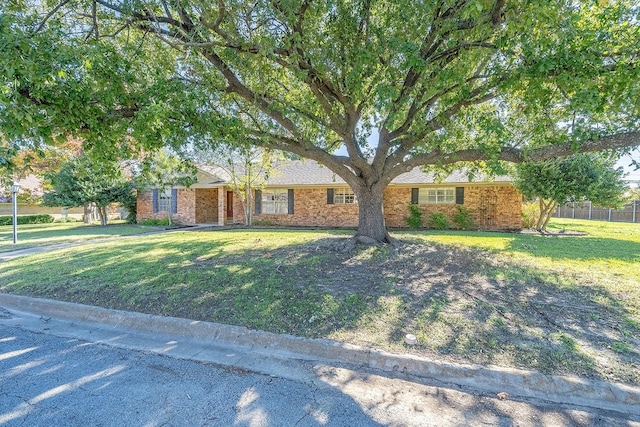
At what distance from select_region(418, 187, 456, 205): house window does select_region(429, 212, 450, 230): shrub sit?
0.75 metres

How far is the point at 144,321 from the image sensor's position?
4391 millimetres

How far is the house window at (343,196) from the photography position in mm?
16625

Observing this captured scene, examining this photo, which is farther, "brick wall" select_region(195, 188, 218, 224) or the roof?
"brick wall" select_region(195, 188, 218, 224)

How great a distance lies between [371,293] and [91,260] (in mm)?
7010

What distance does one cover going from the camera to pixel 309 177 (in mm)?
17484

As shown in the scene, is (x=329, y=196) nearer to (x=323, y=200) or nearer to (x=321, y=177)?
(x=323, y=200)

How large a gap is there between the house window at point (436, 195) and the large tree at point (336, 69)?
7.99m

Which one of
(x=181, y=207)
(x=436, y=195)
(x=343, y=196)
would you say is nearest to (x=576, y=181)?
(x=436, y=195)

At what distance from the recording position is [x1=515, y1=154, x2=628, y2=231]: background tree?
1193 cm

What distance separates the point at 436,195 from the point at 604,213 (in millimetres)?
17707

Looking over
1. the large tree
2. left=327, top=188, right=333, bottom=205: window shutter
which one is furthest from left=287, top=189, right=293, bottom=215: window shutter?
the large tree

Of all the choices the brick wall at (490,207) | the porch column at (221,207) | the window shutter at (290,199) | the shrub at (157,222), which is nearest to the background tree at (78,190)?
the shrub at (157,222)

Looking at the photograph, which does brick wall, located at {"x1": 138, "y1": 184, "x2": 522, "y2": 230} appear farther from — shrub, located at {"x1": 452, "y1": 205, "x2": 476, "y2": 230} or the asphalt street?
the asphalt street

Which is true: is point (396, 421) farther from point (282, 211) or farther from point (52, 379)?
point (282, 211)
